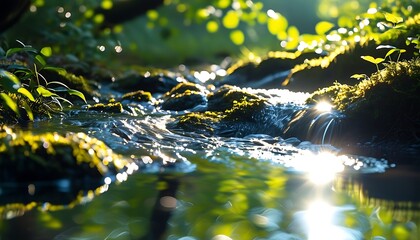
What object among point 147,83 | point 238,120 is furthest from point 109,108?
point 147,83

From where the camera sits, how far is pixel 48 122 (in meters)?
5.15

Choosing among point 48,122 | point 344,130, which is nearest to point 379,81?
point 344,130

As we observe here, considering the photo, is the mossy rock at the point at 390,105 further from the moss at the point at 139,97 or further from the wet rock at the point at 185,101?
the moss at the point at 139,97

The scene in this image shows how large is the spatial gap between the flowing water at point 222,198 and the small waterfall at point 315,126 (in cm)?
24

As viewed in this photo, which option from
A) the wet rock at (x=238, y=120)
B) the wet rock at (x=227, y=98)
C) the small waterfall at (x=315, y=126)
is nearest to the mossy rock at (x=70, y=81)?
the wet rock at (x=227, y=98)

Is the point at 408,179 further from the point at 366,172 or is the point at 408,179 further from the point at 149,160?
the point at 149,160

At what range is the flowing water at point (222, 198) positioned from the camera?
2.45 meters

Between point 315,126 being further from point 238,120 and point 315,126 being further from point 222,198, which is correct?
point 222,198

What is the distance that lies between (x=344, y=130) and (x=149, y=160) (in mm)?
1953

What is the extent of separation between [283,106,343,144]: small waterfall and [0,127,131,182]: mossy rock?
212cm

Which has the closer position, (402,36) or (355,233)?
(355,233)

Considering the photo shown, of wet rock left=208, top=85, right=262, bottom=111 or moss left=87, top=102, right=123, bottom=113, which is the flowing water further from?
wet rock left=208, top=85, right=262, bottom=111

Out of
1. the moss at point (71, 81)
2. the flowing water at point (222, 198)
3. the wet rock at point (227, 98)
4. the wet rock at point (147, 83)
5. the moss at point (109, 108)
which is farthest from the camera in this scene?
the wet rock at point (147, 83)

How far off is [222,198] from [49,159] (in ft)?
3.64
